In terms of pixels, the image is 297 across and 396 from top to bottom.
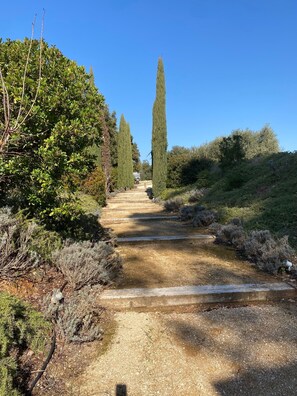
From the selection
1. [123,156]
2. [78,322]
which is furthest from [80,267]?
[123,156]

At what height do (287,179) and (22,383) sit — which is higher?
(287,179)

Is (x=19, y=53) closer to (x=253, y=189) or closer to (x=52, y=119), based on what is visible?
(x=52, y=119)

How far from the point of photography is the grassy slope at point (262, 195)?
24.5 feet

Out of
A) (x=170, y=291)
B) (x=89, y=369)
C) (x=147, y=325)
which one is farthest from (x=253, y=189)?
(x=89, y=369)

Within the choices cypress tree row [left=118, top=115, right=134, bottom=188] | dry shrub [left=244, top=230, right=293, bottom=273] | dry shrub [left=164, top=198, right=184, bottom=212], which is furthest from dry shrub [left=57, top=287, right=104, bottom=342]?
cypress tree row [left=118, top=115, right=134, bottom=188]

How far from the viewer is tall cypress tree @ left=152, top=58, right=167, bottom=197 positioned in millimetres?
19922

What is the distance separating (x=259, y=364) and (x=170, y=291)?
155 cm

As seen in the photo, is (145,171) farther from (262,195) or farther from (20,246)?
(20,246)

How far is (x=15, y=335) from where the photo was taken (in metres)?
2.74

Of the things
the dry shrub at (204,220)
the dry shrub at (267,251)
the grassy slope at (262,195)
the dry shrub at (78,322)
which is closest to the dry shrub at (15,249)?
the dry shrub at (78,322)

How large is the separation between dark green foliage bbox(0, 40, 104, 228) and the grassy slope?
4483mm

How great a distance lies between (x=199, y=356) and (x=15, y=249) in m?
2.59

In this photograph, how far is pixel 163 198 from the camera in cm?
1830

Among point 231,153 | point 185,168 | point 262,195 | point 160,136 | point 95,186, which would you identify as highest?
point 160,136
